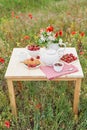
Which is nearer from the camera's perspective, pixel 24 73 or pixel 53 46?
pixel 24 73

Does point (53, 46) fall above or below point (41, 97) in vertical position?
above

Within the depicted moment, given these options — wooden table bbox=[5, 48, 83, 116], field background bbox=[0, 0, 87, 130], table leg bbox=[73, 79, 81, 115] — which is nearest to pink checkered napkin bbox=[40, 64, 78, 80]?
wooden table bbox=[5, 48, 83, 116]

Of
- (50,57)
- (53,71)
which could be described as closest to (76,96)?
(53,71)

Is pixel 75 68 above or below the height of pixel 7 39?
above

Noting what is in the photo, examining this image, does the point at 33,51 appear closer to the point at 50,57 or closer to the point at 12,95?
the point at 50,57

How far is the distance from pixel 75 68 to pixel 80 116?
0.65 metres

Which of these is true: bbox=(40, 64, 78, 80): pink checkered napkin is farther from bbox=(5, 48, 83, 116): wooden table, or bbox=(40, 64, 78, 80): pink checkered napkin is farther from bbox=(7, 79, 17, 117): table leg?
bbox=(7, 79, 17, 117): table leg

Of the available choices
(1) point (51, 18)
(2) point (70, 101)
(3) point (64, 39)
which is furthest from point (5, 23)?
(2) point (70, 101)

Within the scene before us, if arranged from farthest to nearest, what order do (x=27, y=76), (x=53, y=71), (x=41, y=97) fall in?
(x=41, y=97) < (x=53, y=71) < (x=27, y=76)

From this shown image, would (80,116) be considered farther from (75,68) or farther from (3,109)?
(3,109)

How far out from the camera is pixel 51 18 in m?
6.27

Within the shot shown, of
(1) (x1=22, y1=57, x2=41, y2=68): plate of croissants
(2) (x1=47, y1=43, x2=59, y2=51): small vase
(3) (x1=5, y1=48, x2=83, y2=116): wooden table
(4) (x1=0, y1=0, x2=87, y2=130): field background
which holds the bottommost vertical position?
(4) (x1=0, y1=0, x2=87, y2=130): field background

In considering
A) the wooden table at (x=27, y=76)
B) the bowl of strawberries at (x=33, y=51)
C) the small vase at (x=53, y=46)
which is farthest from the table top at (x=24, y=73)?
the small vase at (x=53, y=46)

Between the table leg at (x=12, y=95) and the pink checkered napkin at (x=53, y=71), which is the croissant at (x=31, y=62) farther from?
the table leg at (x=12, y=95)
